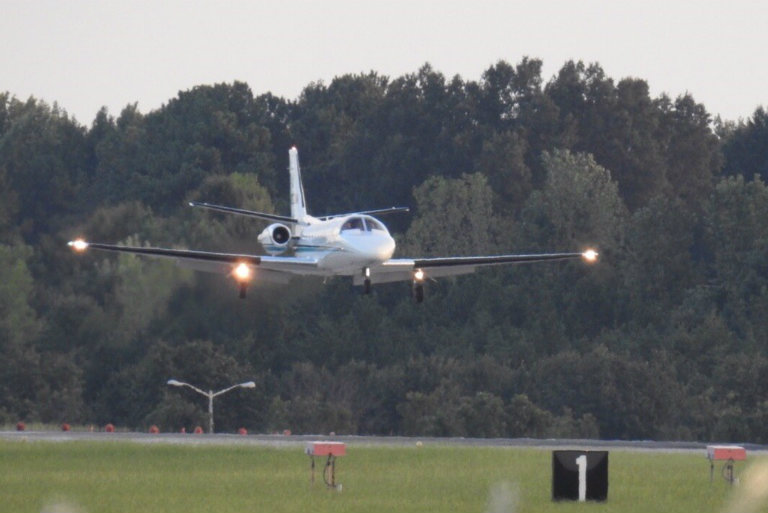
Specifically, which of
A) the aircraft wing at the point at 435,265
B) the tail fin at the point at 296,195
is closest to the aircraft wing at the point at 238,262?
the aircraft wing at the point at 435,265

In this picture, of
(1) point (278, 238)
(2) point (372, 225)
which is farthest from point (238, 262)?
(2) point (372, 225)

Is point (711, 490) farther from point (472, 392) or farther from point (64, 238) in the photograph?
point (64, 238)

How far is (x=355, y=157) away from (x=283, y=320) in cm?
4496

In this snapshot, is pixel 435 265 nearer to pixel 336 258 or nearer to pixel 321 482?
pixel 336 258

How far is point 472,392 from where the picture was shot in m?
104

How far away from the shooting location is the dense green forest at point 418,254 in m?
95.1

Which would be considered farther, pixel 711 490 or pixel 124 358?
pixel 124 358

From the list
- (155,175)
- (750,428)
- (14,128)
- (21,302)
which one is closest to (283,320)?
(21,302)

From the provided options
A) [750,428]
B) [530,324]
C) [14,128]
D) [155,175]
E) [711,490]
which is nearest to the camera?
[711,490]

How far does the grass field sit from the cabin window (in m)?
7.65

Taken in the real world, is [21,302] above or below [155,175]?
below

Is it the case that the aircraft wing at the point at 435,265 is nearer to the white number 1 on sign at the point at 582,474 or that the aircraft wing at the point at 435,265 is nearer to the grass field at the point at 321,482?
the grass field at the point at 321,482

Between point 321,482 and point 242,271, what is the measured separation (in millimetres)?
20677

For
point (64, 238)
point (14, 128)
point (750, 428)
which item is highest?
point (14, 128)
